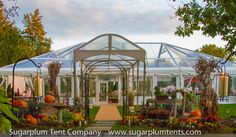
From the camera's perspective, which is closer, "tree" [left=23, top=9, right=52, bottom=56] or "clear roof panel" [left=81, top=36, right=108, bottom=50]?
"clear roof panel" [left=81, top=36, right=108, bottom=50]

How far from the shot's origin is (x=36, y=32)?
4619 centimetres

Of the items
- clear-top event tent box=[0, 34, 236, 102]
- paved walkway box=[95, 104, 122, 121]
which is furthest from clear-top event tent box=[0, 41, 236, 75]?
paved walkway box=[95, 104, 122, 121]

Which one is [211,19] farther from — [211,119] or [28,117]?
[28,117]

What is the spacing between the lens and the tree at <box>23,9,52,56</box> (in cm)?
4550

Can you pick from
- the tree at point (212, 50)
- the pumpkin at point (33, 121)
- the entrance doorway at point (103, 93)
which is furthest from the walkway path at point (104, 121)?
the tree at point (212, 50)

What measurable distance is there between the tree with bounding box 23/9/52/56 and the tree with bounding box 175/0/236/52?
37455 mm

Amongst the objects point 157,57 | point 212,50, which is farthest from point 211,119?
point 212,50

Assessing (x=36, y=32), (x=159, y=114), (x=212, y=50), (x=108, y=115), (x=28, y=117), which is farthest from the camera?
(x=212, y=50)

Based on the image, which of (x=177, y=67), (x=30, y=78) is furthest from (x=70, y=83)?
(x=177, y=67)

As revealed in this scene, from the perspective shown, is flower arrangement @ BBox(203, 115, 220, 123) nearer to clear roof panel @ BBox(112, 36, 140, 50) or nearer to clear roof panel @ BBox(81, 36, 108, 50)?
clear roof panel @ BBox(112, 36, 140, 50)

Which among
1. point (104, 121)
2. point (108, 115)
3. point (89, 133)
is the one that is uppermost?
point (89, 133)

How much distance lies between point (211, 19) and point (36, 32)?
130ft

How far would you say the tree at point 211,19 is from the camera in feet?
23.1

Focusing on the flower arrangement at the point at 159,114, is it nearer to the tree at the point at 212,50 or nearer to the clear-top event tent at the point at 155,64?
the clear-top event tent at the point at 155,64
